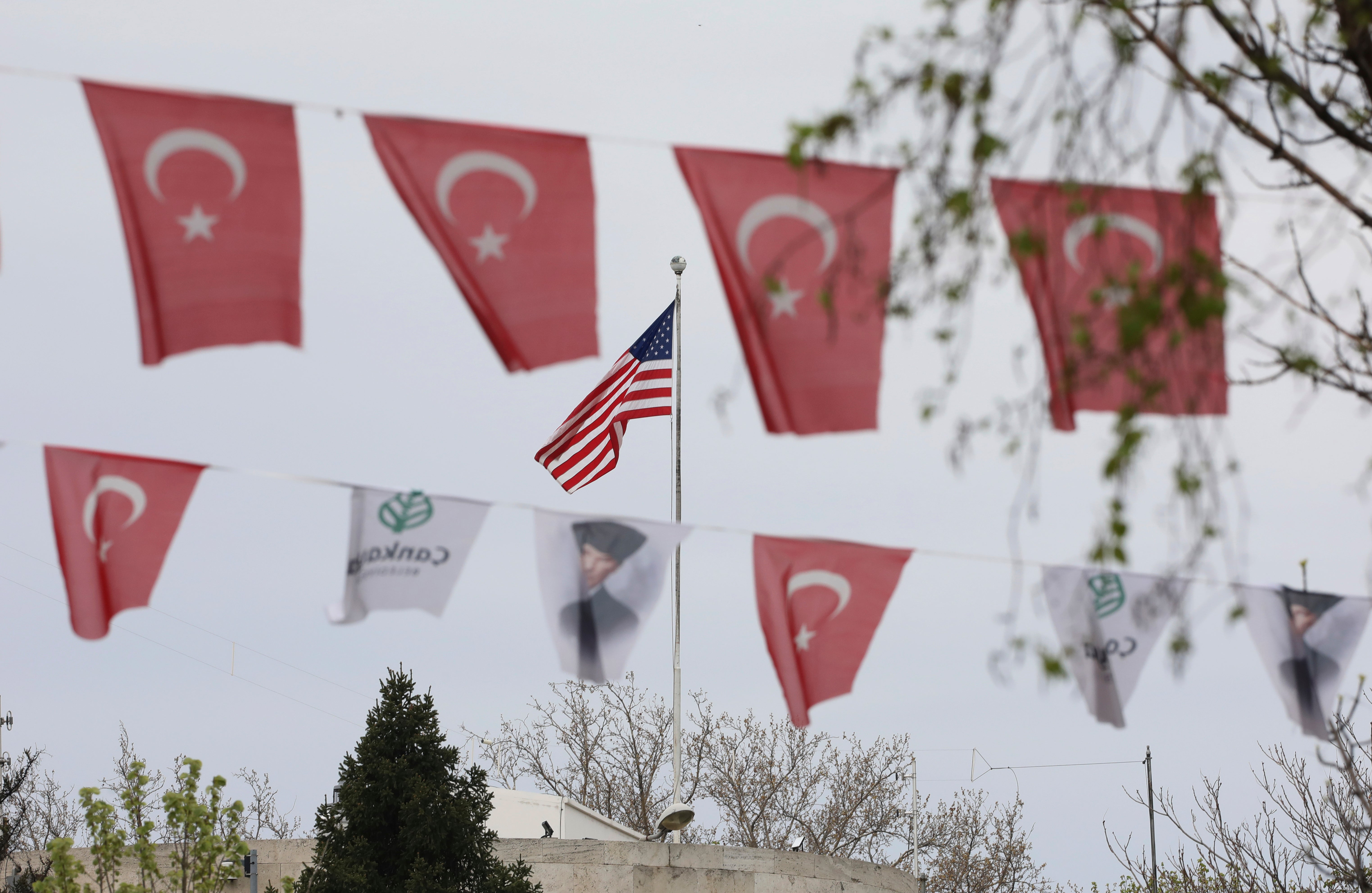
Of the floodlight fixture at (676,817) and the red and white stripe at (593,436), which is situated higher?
the red and white stripe at (593,436)

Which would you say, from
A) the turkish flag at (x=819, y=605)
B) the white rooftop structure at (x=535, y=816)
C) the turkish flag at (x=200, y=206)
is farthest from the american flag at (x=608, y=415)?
the white rooftop structure at (x=535, y=816)

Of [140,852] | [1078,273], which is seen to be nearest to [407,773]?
[140,852]

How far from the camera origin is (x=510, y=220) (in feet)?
21.9

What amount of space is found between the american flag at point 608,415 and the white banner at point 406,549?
3.85 meters

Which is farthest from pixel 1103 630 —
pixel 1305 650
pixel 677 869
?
pixel 677 869

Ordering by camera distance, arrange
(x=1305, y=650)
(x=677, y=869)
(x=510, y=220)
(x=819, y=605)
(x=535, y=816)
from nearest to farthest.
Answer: (x=510, y=220), (x=819, y=605), (x=1305, y=650), (x=677, y=869), (x=535, y=816)

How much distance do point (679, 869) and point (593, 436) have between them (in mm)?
6393

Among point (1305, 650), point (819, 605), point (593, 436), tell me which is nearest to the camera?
point (819, 605)

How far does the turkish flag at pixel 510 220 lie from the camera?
6523mm

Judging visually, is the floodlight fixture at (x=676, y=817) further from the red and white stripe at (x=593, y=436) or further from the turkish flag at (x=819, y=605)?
the turkish flag at (x=819, y=605)

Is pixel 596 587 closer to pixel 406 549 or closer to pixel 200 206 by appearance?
pixel 406 549

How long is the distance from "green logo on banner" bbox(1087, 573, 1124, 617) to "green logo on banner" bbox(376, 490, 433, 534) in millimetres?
3796

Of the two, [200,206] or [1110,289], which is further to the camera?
[200,206]

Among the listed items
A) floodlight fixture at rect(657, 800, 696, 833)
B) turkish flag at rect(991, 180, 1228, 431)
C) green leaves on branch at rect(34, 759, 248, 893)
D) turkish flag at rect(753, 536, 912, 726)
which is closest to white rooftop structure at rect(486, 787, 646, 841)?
floodlight fixture at rect(657, 800, 696, 833)
